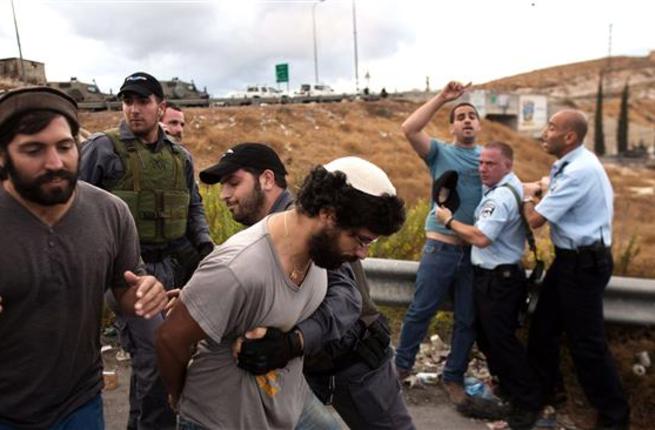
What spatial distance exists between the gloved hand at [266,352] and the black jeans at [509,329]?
210cm

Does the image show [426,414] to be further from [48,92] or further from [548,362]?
[48,92]

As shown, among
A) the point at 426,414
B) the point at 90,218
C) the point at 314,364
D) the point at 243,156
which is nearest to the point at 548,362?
the point at 426,414

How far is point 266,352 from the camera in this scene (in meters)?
1.79

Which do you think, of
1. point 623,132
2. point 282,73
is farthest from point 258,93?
point 623,132

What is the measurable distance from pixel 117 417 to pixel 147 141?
1722 millimetres

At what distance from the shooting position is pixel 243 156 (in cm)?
258

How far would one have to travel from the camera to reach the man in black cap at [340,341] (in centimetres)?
233

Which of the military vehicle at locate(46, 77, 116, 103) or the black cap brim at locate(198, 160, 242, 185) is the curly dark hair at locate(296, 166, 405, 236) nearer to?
the black cap brim at locate(198, 160, 242, 185)

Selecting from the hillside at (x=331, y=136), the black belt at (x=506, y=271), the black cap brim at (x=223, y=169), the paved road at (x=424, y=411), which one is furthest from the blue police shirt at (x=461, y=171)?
the hillside at (x=331, y=136)

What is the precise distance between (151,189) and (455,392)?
2.37 metres

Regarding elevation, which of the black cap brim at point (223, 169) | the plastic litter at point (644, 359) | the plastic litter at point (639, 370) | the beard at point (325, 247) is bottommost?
the plastic litter at point (639, 370)

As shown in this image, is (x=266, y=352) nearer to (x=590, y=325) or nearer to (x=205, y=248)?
(x=205, y=248)

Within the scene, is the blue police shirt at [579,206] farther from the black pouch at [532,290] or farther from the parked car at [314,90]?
the parked car at [314,90]

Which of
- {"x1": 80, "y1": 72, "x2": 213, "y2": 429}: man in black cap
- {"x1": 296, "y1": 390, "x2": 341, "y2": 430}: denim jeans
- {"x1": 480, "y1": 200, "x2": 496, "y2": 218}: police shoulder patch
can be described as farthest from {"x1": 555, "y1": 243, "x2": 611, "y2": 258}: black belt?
{"x1": 80, "y1": 72, "x2": 213, "y2": 429}: man in black cap
